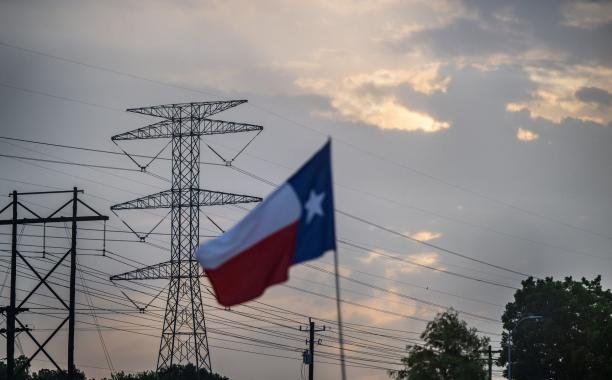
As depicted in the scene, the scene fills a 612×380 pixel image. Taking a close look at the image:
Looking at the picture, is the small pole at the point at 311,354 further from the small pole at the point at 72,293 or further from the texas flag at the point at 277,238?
the texas flag at the point at 277,238

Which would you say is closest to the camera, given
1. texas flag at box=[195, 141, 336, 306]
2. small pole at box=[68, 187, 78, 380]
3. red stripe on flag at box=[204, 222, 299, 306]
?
texas flag at box=[195, 141, 336, 306]

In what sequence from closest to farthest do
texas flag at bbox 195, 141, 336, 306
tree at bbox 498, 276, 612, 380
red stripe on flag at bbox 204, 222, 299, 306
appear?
texas flag at bbox 195, 141, 336, 306 → red stripe on flag at bbox 204, 222, 299, 306 → tree at bbox 498, 276, 612, 380

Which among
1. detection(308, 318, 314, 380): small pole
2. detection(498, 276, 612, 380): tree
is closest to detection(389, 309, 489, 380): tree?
detection(308, 318, 314, 380): small pole

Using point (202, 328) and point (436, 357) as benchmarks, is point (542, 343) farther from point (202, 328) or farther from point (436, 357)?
point (202, 328)

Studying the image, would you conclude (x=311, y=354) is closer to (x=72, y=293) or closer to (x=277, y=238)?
(x=72, y=293)

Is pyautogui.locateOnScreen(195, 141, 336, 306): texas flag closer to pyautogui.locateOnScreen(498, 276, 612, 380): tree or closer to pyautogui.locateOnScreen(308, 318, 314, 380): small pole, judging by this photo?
pyautogui.locateOnScreen(308, 318, 314, 380): small pole

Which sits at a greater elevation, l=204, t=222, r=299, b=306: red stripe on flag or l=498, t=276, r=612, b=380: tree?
l=498, t=276, r=612, b=380: tree

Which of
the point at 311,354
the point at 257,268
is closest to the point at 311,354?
the point at 311,354

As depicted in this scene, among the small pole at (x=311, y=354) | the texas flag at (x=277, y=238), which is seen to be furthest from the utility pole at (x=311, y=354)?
the texas flag at (x=277, y=238)

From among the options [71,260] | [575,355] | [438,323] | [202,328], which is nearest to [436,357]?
[438,323]
